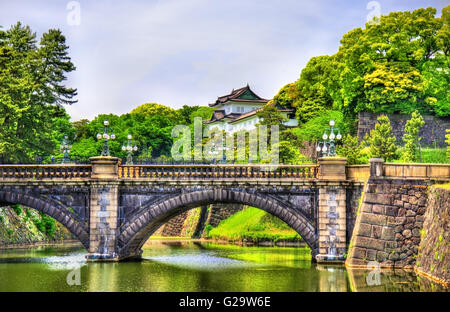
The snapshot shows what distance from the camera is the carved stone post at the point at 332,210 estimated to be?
3466 centimetres

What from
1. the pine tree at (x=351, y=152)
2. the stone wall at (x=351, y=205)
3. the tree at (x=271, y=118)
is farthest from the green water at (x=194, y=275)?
the tree at (x=271, y=118)

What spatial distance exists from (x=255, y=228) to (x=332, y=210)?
21.9m

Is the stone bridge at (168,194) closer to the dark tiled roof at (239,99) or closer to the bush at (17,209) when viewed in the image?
the bush at (17,209)

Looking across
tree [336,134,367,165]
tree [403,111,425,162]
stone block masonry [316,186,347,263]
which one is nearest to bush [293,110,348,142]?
tree [403,111,425,162]

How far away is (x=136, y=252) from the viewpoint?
40.1m

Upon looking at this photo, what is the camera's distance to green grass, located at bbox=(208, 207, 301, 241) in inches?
2169

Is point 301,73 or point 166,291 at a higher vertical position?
point 301,73

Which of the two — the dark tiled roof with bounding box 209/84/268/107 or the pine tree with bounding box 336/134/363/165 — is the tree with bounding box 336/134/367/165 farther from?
the dark tiled roof with bounding box 209/84/268/107

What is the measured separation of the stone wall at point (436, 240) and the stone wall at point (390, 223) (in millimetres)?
617

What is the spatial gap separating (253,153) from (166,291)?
1475 inches

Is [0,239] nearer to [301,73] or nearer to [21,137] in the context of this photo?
[21,137]

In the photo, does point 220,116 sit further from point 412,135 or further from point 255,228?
point 255,228

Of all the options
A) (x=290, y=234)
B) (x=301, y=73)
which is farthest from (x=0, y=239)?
(x=301, y=73)
